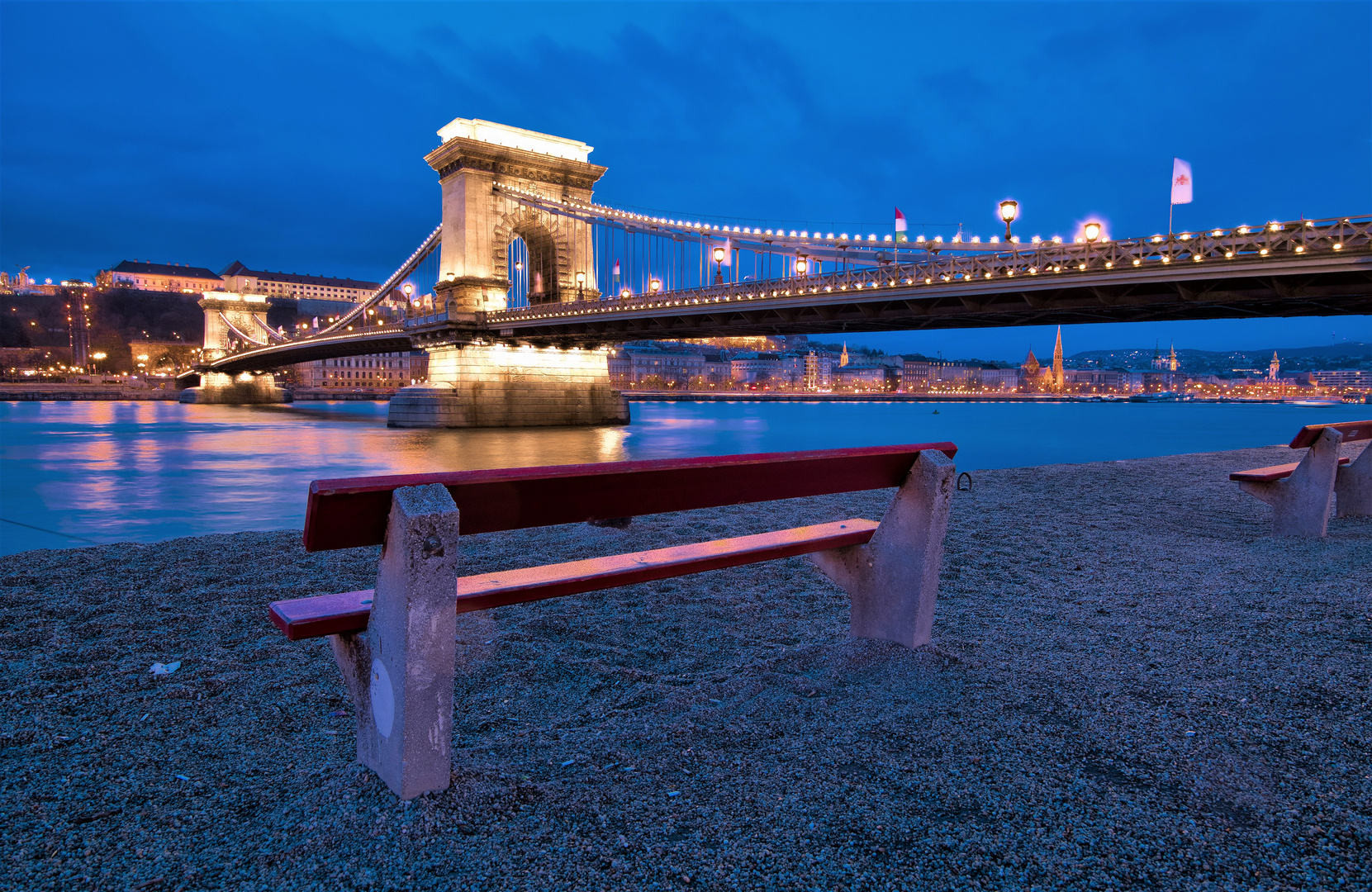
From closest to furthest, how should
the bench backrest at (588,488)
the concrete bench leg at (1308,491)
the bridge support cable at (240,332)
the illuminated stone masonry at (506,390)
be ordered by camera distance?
the bench backrest at (588,488)
the concrete bench leg at (1308,491)
the illuminated stone masonry at (506,390)
the bridge support cable at (240,332)

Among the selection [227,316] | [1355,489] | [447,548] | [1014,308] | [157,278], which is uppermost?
[157,278]

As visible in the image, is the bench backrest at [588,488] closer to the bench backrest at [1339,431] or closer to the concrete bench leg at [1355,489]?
the bench backrest at [1339,431]

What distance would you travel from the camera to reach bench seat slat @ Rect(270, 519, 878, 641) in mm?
2053

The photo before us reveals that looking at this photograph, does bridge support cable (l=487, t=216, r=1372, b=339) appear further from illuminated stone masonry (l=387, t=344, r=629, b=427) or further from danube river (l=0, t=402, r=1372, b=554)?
illuminated stone masonry (l=387, t=344, r=629, b=427)

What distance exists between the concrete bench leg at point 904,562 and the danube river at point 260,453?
709 cm

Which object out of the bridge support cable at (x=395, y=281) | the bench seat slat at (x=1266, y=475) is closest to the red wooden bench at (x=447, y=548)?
the bench seat slat at (x=1266, y=475)

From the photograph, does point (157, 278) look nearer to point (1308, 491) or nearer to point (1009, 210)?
point (1009, 210)

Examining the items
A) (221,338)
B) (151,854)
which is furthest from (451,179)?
(221,338)

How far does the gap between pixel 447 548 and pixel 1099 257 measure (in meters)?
19.4

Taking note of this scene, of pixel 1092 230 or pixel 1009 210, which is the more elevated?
pixel 1009 210

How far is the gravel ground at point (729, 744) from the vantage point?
6.16 feet

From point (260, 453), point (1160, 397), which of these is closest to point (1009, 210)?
point (260, 453)

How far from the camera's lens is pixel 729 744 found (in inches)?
97.4

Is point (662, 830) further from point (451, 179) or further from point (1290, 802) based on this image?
point (451, 179)
